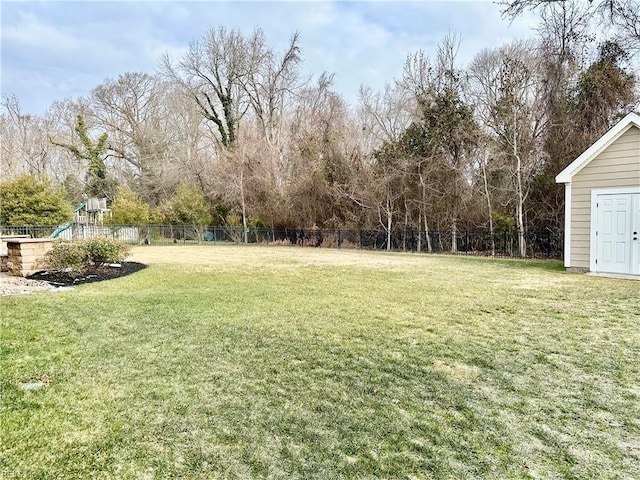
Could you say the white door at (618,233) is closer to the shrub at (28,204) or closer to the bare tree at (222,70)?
the bare tree at (222,70)

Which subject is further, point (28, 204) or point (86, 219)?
point (86, 219)

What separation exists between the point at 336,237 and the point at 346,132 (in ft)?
15.7

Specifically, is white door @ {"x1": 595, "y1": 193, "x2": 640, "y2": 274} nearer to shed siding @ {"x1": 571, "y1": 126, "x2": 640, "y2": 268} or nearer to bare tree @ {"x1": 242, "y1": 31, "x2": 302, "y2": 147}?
shed siding @ {"x1": 571, "y1": 126, "x2": 640, "y2": 268}

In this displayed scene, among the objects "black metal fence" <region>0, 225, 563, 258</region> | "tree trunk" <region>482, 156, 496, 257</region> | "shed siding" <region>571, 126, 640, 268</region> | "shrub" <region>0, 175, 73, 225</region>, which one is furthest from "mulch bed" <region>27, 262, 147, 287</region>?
"shrub" <region>0, 175, 73, 225</region>

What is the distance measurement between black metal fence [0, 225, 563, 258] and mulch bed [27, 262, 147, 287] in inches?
74.3

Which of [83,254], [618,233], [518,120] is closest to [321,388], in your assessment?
[83,254]

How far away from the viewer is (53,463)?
1.94m

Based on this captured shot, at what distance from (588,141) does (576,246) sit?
17.1ft

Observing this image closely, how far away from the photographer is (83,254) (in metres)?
8.01

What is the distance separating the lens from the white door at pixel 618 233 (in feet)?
25.4

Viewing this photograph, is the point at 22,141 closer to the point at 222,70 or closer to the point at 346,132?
the point at 222,70

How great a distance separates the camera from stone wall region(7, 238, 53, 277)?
760 centimetres

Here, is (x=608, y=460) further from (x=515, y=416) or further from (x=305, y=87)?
(x=305, y=87)

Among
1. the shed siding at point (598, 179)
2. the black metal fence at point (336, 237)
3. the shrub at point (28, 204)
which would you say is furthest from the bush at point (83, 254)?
the shrub at point (28, 204)
